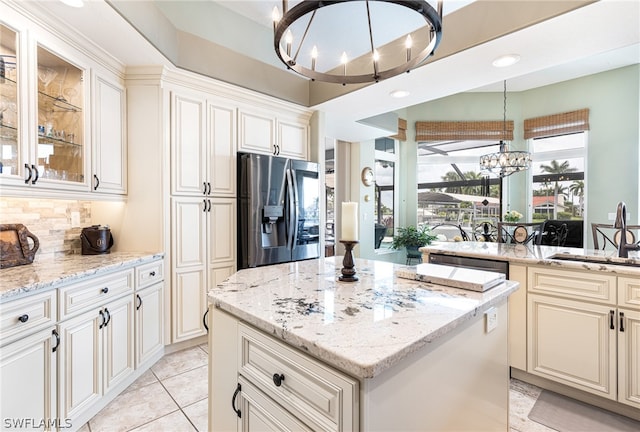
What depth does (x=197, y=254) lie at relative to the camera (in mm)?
2822

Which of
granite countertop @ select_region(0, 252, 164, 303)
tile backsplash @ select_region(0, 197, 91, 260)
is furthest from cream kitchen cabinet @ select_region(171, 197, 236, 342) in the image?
tile backsplash @ select_region(0, 197, 91, 260)

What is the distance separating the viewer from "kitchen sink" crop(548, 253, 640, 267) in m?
1.91

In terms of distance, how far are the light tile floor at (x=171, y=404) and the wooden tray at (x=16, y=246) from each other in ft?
3.48

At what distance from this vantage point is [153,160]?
2580 mm

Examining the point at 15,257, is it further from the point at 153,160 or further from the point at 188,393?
the point at 188,393

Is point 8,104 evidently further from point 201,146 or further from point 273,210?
point 273,210

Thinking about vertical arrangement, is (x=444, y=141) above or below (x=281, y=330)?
above

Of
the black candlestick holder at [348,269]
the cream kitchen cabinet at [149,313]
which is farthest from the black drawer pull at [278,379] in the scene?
the cream kitchen cabinet at [149,313]

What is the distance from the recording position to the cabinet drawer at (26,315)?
1.34 m

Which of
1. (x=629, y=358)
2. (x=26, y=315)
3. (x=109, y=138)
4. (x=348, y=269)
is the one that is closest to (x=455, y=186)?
(x=629, y=358)

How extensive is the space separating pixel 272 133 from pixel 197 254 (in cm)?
147

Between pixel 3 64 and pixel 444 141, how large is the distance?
6.11m

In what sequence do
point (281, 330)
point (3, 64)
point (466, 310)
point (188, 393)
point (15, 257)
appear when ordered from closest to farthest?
1. point (281, 330)
2. point (466, 310)
3. point (3, 64)
4. point (15, 257)
5. point (188, 393)

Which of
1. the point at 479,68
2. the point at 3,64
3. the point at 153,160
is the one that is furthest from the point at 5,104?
the point at 479,68
